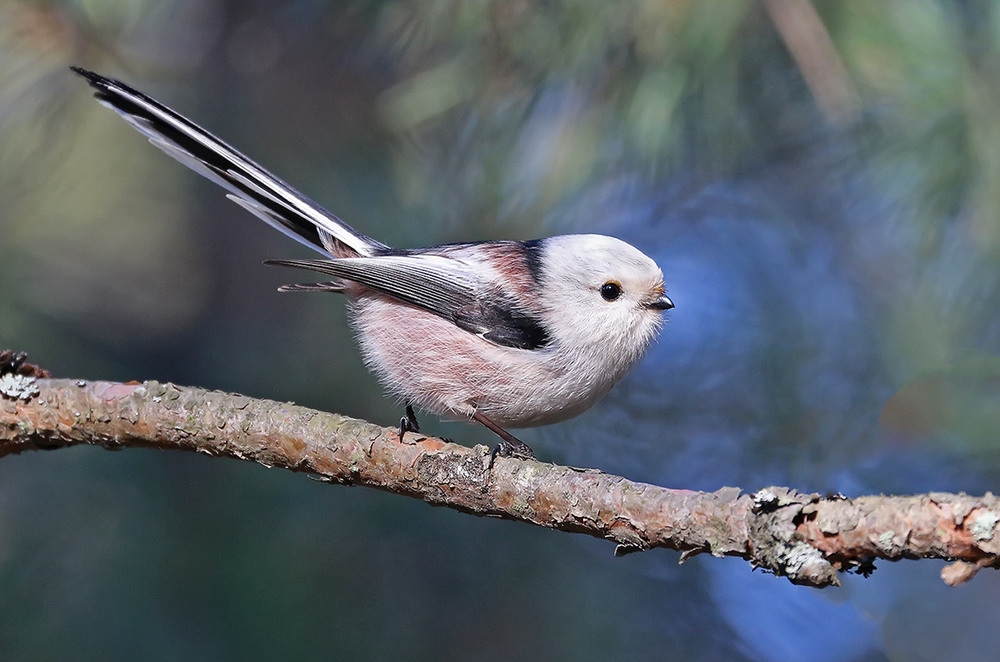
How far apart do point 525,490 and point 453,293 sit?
2.36 ft

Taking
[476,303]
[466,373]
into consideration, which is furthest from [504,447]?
[476,303]

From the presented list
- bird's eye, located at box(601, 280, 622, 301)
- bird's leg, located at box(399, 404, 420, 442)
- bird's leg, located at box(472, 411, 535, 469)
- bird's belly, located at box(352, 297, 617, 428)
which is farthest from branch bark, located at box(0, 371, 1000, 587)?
bird's eye, located at box(601, 280, 622, 301)

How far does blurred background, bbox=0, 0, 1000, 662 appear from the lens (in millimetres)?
1891

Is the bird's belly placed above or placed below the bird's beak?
below

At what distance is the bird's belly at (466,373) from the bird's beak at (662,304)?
181 mm

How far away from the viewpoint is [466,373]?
1.86 metres

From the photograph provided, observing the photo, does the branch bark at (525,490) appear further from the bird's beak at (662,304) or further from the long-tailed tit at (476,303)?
the bird's beak at (662,304)

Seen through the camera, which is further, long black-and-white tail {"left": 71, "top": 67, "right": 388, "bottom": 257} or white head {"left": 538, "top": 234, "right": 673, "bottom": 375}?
white head {"left": 538, "top": 234, "right": 673, "bottom": 375}

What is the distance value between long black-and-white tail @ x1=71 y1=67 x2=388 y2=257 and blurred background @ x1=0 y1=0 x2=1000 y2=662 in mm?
369

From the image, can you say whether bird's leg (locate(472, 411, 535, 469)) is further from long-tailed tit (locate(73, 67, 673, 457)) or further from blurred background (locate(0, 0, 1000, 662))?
blurred background (locate(0, 0, 1000, 662))

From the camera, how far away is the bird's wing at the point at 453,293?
1.89 metres

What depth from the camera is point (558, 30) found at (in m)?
2.00

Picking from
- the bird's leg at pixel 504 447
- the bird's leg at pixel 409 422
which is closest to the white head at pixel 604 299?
the bird's leg at pixel 504 447

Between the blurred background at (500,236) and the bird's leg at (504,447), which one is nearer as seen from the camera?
the bird's leg at (504,447)
